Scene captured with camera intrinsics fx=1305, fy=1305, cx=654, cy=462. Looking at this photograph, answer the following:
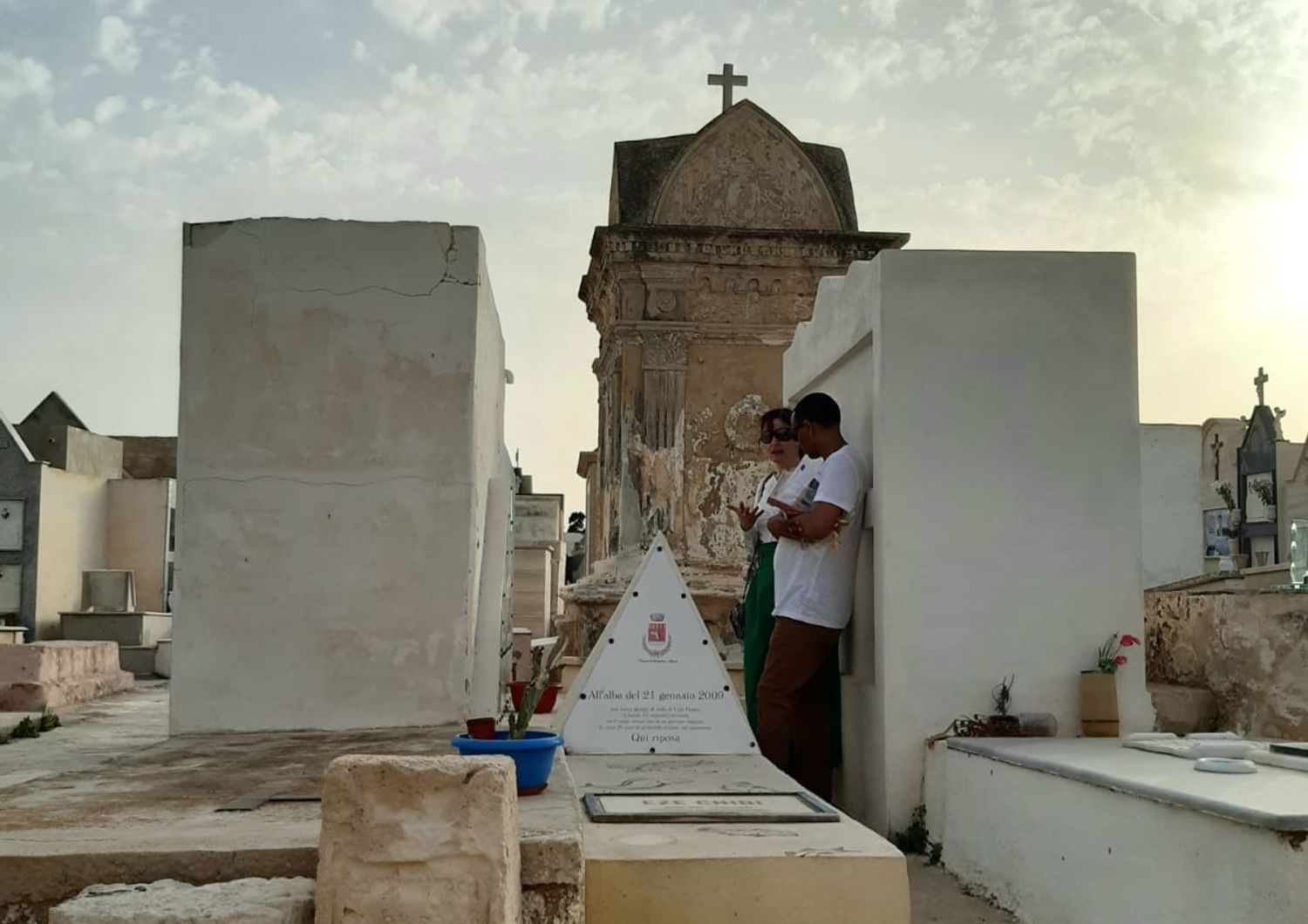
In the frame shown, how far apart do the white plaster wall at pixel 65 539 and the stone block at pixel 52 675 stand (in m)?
15.8

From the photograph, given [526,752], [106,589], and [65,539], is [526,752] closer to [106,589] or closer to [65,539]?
[65,539]

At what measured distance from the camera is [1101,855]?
3.66 m

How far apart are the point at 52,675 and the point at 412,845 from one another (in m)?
7.34

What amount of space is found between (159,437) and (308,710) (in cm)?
3031

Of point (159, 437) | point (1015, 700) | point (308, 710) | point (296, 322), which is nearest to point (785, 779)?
point (1015, 700)

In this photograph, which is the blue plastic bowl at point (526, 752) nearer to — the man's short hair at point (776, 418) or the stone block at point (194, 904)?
the stone block at point (194, 904)

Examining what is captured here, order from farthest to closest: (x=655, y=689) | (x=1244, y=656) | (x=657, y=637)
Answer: (x=1244, y=656) < (x=657, y=637) < (x=655, y=689)

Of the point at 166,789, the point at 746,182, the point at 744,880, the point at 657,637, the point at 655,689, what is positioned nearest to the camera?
the point at 744,880

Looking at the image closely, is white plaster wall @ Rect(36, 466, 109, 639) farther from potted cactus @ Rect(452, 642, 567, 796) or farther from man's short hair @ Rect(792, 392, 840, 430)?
potted cactus @ Rect(452, 642, 567, 796)

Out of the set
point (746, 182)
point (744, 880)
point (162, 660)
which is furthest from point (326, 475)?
point (162, 660)

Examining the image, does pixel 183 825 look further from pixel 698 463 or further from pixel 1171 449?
pixel 1171 449

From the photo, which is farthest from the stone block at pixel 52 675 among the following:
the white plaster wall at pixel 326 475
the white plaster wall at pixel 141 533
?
the white plaster wall at pixel 141 533

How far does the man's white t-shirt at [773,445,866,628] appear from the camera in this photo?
5340 mm

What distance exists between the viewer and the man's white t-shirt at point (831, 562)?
5340 mm
